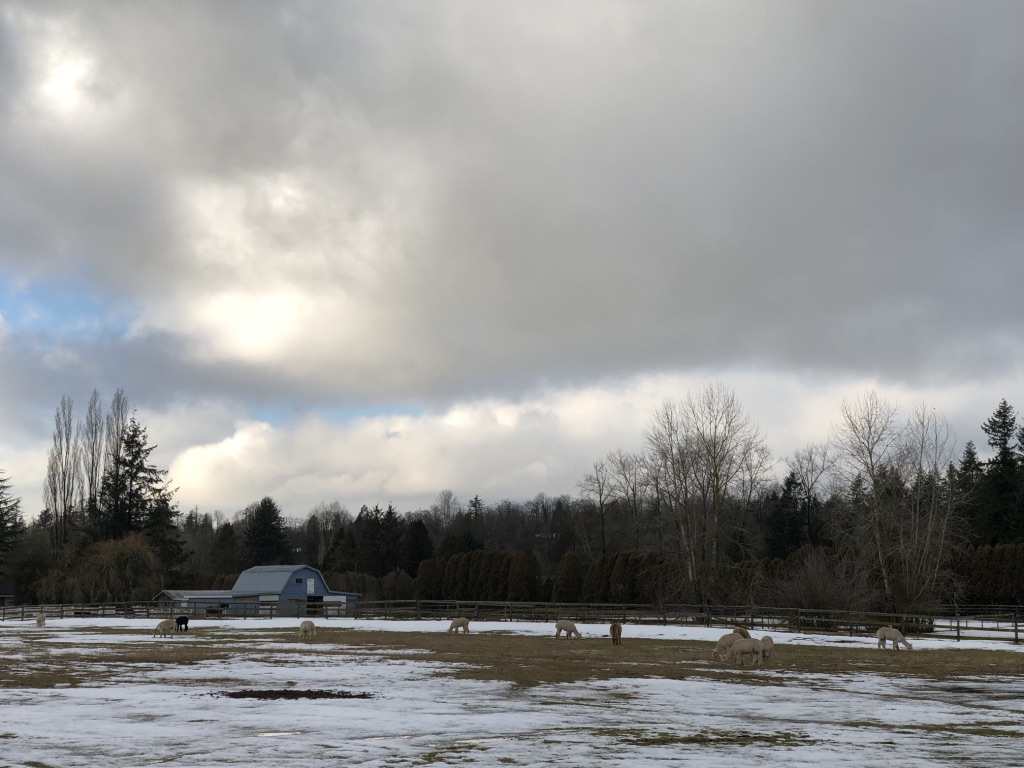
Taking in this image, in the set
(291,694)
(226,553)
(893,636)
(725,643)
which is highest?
(291,694)

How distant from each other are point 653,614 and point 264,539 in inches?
3076

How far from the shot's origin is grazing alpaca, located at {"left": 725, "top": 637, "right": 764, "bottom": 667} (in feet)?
85.4

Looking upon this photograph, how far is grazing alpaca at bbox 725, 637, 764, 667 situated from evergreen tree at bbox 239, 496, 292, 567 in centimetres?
9845

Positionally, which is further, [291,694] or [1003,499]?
[1003,499]

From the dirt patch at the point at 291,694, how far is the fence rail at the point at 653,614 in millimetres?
26854

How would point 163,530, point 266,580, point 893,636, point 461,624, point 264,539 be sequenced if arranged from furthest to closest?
point 264,539, point 163,530, point 266,580, point 461,624, point 893,636

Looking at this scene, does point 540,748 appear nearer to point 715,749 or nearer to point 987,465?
point 715,749

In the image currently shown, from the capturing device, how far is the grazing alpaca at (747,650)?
85.4 ft

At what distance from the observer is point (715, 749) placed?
12.5 m

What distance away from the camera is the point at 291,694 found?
18.2 meters

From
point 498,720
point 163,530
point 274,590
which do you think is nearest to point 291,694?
point 498,720

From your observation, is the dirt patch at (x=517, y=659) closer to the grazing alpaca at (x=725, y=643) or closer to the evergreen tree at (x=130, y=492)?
the grazing alpaca at (x=725, y=643)

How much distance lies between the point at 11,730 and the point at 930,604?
46283mm

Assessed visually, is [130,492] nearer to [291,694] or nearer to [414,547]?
[414,547]
